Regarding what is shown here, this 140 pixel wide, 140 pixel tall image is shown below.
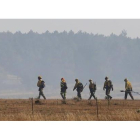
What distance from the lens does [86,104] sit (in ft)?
141

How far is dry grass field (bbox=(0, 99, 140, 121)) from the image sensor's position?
31.8 metres

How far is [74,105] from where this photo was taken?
42.2 metres

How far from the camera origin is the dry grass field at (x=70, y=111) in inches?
1251

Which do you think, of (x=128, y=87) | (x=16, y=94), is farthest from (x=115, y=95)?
(x=128, y=87)

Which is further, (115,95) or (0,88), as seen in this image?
(0,88)

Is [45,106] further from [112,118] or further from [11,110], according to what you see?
[112,118]

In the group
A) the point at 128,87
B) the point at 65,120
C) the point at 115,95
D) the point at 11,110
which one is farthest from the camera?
the point at 115,95

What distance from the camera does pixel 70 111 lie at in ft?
122

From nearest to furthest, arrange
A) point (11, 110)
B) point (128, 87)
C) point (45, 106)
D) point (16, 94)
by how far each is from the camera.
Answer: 1. point (11, 110)
2. point (45, 106)
3. point (128, 87)
4. point (16, 94)

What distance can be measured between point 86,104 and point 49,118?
11381mm

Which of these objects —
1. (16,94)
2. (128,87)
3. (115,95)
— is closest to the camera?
(128,87)

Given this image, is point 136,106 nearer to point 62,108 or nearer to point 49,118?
point 62,108

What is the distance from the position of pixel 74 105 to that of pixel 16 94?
156m

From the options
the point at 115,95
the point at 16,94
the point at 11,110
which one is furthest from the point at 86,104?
the point at 16,94
